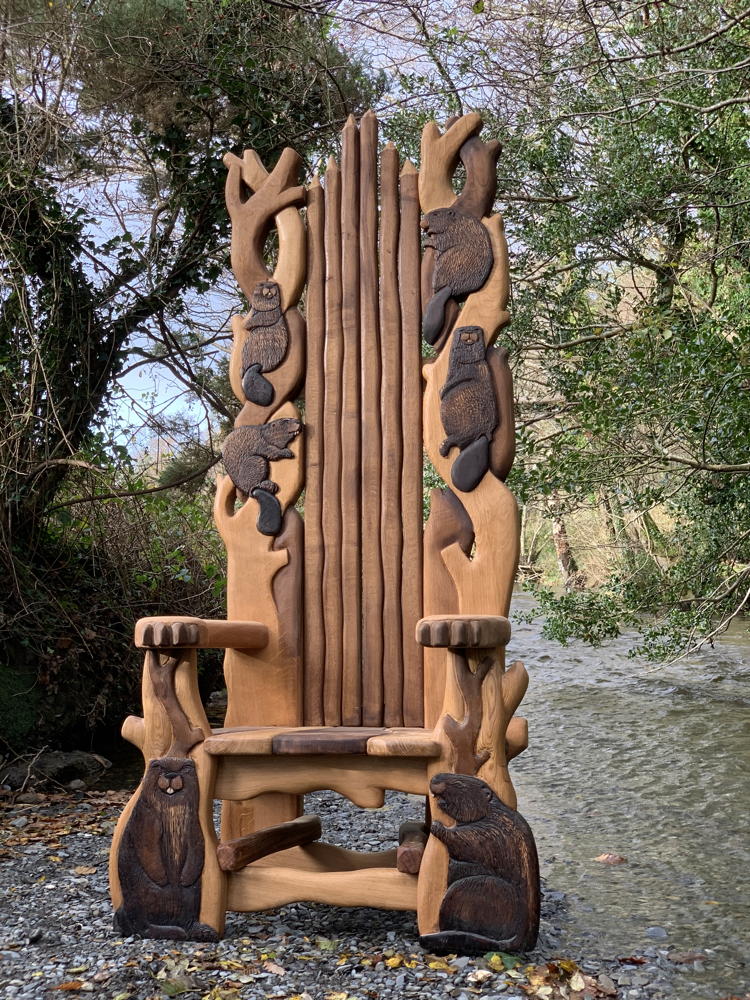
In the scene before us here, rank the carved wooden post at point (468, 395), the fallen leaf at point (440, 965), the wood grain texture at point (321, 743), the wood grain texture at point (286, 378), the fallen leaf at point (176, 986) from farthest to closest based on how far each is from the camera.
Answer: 1. the wood grain texture at point (286, 378)
2. the carved wooden post at point (468, 395)
3. the wood grain texture at point (321, 743)
4. the fallen leaf at point (440, 965)
5. the fallen leaf at point (176, 986)

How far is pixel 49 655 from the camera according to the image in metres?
4.73

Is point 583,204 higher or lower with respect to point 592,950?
higher

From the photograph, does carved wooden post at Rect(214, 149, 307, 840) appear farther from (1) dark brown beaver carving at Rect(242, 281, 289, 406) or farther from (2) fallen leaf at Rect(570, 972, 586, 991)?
(2) fallen leaf at Rect(570, 972, 586, 991)

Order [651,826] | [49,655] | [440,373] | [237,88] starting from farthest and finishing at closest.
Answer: [237,88]
[49,655]
[651,826]
[440,373]

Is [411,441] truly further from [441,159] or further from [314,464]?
[441,159]

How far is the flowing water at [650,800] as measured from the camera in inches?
114

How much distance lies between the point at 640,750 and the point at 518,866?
3.72m

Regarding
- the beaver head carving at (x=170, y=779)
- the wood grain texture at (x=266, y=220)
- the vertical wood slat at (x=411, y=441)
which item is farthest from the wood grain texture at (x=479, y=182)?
the beaver head carving at (x=170, y=779)

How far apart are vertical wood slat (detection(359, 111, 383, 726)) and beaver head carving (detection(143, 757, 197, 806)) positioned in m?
0.63

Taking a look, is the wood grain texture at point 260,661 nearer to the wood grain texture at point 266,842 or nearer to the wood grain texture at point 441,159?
the wood grain texture at point 266,842

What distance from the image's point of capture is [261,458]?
3.15 meters

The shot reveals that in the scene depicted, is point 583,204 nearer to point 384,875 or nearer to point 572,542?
point 384,875

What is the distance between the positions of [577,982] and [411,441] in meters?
1.57

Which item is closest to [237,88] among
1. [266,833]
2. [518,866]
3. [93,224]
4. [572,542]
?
Answer: [93,224]
